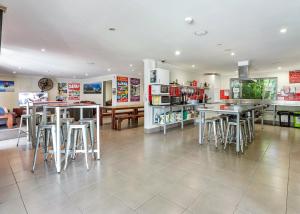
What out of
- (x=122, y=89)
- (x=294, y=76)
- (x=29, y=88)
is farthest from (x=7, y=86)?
(x=294, y=76)

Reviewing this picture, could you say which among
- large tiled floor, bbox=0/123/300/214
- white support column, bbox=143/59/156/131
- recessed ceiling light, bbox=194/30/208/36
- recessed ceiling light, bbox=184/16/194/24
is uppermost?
recessed ceiling light, bbox=194/30/208/36

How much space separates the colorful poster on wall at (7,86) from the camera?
854cm

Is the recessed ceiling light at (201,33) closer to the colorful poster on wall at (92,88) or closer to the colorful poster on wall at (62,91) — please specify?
the colorful poster on wall at (92,88)

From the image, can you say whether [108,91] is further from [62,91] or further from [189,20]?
[189,20]

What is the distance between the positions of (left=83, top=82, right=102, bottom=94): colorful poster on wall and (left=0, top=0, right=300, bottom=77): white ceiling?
217 inches

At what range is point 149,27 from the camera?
9.66ft

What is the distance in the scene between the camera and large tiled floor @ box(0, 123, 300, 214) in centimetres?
176

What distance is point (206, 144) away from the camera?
4.04m

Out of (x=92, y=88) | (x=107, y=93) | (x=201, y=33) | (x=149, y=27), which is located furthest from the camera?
(x=92, y=88)

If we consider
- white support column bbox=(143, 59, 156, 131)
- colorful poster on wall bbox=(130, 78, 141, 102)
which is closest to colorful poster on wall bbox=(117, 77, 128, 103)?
colorful poster on wall bbox=(130, 78, 141, 102)

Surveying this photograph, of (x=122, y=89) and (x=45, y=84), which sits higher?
(x=45, y=84)

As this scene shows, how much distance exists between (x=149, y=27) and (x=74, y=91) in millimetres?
9520

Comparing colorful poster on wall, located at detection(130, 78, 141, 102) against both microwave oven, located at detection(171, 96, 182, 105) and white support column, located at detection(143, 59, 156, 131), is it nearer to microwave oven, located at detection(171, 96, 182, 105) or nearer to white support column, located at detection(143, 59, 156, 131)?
microwave oven, located at detection(171, 96, 182, 105)

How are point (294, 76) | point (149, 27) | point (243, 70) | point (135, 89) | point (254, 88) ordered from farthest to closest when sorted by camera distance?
point (135, 89) → point (294, 76) → point (254, 88) → point (243, 70) → point (149, 27)
